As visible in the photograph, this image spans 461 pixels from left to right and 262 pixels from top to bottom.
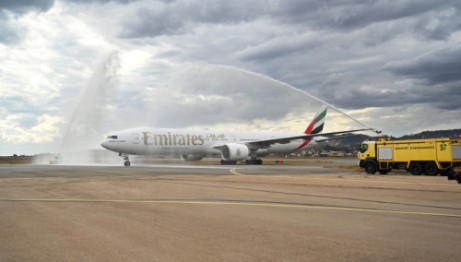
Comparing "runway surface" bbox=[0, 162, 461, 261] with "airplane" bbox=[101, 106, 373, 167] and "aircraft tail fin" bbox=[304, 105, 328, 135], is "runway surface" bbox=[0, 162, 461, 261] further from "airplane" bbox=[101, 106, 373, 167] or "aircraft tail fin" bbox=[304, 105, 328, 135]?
"aircraft tail fin" bbox=[304, 105, 328, 135]

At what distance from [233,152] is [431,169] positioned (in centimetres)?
2183

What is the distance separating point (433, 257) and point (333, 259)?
1.51 metres

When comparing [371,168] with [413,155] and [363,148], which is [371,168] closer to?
[363,148]

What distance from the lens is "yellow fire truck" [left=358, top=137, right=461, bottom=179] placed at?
2829 centimetres

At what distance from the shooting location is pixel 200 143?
4894cm

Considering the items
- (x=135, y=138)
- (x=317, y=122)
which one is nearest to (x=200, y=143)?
(x=135, y=138)

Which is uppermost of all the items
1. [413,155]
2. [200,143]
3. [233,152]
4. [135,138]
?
[135,138]

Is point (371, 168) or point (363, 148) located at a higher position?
point (363, 148)

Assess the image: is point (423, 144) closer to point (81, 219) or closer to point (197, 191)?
point (197, 191)

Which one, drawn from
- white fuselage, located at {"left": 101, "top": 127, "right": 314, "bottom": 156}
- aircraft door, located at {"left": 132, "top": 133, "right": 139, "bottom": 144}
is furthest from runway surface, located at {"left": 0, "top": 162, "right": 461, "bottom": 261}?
aircraft door, located at {"left": 132, "top": 133, "right": 139, "bottom": 144}

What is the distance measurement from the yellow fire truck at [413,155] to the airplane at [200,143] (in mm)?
13086

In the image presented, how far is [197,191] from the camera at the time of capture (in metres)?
16.2

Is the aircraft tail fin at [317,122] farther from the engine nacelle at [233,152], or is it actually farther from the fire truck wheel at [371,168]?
the fire truck wheel at [371,168]

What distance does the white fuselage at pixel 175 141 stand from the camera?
142 feet
